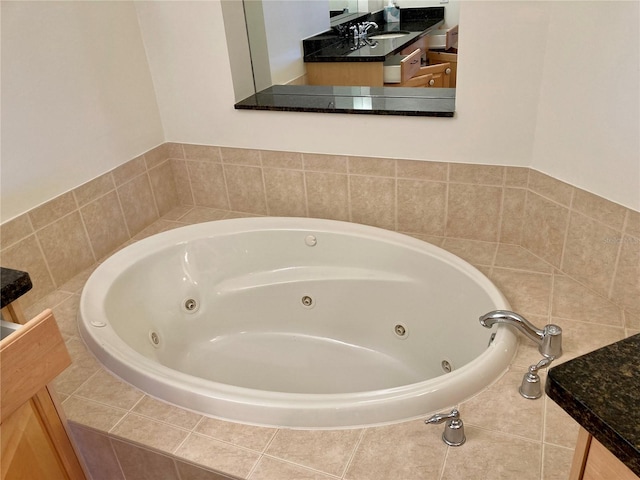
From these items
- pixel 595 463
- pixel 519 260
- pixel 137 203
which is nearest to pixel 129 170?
pixel 137 203

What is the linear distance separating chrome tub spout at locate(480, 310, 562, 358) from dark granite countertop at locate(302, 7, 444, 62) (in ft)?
3.63

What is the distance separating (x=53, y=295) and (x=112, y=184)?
1.61ft

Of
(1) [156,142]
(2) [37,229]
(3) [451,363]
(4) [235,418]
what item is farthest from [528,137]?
(2) [37,229]

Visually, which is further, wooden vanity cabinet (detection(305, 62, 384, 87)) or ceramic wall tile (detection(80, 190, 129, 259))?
wooden vanity cabinet (detection(305, 62, 384, 87))

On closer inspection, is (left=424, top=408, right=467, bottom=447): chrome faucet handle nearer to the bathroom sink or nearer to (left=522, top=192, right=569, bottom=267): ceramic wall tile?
(left=522, top=192, right=569, bottom=267): ceramic wall tile

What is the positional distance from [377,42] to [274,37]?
19.6 inches

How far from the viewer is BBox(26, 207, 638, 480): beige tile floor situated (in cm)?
115

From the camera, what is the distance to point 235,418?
131 cm

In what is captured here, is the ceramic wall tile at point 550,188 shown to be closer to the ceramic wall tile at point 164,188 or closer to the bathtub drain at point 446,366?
the bathtub drain at point 446,366

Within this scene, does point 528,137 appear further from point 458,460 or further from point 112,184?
point 112,184

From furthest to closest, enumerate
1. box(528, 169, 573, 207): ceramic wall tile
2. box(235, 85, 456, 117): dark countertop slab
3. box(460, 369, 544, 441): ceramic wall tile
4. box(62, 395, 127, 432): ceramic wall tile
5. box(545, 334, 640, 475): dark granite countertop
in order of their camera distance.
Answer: box(235, 85, 456, 117): dark countertop slab, box(528, 169, 573, 207): ceramic wall tile, box(62, 395, 127, 432): ceramic wall tile, box(460, 369, 544, 441): ceramic wall tile, box(545, 334, 640, 475): dark granite countertop

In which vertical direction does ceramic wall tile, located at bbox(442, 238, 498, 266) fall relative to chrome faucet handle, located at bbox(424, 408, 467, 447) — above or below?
below

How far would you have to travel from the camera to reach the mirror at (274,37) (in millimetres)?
2156

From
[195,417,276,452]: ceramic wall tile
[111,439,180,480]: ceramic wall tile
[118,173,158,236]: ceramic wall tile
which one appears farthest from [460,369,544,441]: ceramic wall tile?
[118,173,158,236]: ceramic wall tile
